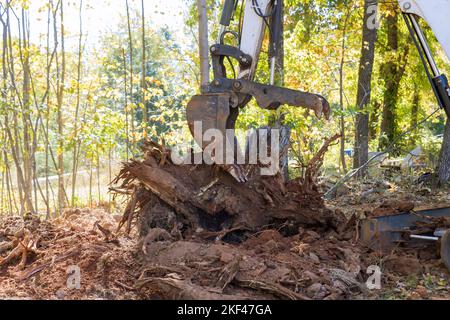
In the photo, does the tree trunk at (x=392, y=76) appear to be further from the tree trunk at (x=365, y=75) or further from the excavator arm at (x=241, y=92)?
the excavator arm at (x=241, y=92)

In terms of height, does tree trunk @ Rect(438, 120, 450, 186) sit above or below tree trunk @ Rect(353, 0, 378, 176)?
below

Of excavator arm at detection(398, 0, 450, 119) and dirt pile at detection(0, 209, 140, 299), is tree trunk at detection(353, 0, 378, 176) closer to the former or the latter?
excavator arm at detection(398, 0, 450, 119)

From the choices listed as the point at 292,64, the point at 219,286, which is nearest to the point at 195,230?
the point at 219,286

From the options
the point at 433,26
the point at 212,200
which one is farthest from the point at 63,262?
the point at 433,26

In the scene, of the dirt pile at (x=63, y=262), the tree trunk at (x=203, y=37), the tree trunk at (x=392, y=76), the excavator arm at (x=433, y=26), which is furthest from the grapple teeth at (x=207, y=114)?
the tree trunk at (x=392, y=76)

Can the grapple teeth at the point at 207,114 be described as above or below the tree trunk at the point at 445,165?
above

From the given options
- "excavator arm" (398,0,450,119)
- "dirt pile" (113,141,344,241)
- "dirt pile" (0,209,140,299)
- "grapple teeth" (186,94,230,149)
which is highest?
"excavator arm" (398,0,450,119)

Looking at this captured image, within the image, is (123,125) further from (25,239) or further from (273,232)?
(273,232)

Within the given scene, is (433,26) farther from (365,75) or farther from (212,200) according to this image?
(365,75)

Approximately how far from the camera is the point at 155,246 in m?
4.30

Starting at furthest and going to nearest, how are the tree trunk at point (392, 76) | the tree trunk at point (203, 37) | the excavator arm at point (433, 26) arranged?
the tree trunk at point (392, 76) → the tree trunk at point (203, 37) → the excavator arm at point (433, 26)

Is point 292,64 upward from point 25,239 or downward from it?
upward

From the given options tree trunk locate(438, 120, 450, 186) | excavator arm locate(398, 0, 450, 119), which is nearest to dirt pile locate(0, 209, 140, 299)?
excavator arm locate(398, 0, 450, 119)
